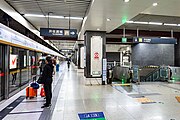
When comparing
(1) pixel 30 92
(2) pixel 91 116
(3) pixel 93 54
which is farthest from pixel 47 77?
(3) pixel 93 54

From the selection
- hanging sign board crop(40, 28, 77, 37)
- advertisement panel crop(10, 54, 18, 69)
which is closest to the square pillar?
hanging sign board crop(40, 28, 77, 37)

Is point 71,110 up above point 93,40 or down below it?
below

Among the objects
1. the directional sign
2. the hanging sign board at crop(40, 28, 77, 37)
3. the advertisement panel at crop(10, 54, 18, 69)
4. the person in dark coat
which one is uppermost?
the hanging sign board at crop(40, 28, 77, 37)

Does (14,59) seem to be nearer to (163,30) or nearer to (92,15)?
(92,15)

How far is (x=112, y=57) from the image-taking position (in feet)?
95.0

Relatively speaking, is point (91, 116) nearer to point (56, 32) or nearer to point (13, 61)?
point (56, 32)

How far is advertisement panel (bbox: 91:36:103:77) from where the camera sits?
29.0 feet

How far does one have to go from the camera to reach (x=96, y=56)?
8.92 meters

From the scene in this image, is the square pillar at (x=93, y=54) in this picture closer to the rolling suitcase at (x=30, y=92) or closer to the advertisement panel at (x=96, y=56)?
the advertisement panel at (x=96, y=56)

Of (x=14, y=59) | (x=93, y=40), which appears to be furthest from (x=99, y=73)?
(x=14, y=59)

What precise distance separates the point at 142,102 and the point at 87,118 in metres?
3.34

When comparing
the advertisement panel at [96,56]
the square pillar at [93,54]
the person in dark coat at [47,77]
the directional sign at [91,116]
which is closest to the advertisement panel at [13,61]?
the person in dark coat at [47,77]

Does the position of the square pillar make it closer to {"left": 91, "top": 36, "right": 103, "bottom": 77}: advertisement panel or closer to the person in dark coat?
{"left": 91, "top": 36, "right": 103, "bottom": 77}: advertisement panel

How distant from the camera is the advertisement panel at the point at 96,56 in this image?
8836 millimetres
